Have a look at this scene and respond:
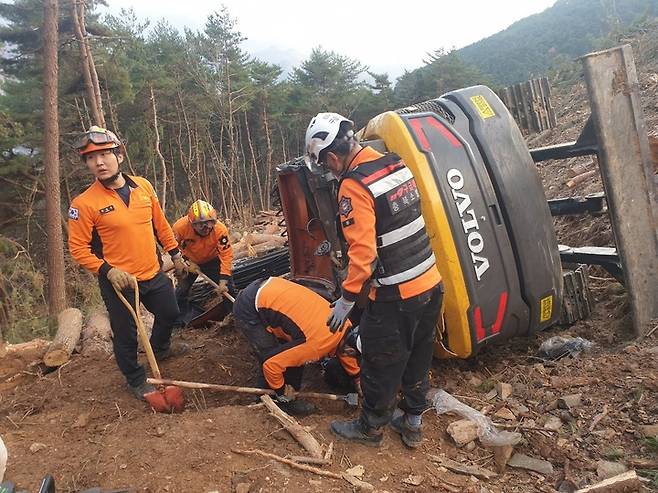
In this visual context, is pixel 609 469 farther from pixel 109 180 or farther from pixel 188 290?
pixel 188 290

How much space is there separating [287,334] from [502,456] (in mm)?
1615

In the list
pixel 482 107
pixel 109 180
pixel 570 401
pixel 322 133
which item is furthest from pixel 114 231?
pixel 570 401

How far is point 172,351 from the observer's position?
5.25m

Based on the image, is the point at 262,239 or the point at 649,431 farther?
the point at 262,239

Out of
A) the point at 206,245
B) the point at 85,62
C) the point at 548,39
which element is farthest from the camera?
the point at 548,39

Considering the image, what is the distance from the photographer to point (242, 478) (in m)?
2.62

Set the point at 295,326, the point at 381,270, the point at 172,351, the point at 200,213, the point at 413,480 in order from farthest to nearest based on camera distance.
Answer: the point at 200,213
the point at 172,351
the point at 295,326
the point at 381,270
the point at 413,480

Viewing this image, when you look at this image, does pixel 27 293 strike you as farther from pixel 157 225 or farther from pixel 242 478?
pixel 242 478

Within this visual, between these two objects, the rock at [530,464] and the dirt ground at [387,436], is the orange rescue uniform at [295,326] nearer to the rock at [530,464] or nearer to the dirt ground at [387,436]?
the dirt ground at [387,436]

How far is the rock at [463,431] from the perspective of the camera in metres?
3.07

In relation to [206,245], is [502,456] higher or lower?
lower

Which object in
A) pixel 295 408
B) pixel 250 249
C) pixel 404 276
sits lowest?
pixel 295 408

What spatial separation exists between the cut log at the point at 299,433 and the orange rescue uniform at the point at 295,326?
36cm

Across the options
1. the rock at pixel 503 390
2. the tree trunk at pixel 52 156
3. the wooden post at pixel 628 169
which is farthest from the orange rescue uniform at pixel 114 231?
the tree trunk at pixel 52 156
